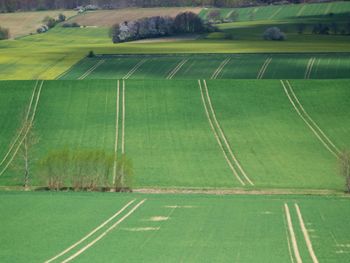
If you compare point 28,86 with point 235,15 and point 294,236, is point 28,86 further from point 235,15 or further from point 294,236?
point 235,15

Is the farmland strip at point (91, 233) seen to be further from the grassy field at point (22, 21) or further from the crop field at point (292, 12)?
the crop field at point (292, 12)

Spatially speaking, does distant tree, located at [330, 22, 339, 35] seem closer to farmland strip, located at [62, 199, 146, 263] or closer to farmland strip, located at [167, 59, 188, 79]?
farmland strip, located at [167, 59, 188, 79]

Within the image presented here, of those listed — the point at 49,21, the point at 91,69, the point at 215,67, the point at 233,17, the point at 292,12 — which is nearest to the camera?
the point at 215,67

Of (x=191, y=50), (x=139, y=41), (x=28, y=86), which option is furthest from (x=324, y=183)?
(x=139, y=41)

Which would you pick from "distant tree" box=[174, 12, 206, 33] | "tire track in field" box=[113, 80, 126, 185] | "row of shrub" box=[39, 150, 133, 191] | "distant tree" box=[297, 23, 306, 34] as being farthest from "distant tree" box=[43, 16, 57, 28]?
"row of shrub" box=[39, 150, 133, 191]

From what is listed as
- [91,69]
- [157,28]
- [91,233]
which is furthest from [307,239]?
[157,28]

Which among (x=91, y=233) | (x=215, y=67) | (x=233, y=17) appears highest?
(x=91, y=233)

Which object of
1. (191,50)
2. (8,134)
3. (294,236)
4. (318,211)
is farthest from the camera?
(191,50)

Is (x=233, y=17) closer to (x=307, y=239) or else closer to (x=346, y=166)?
(x=346, y=166)
